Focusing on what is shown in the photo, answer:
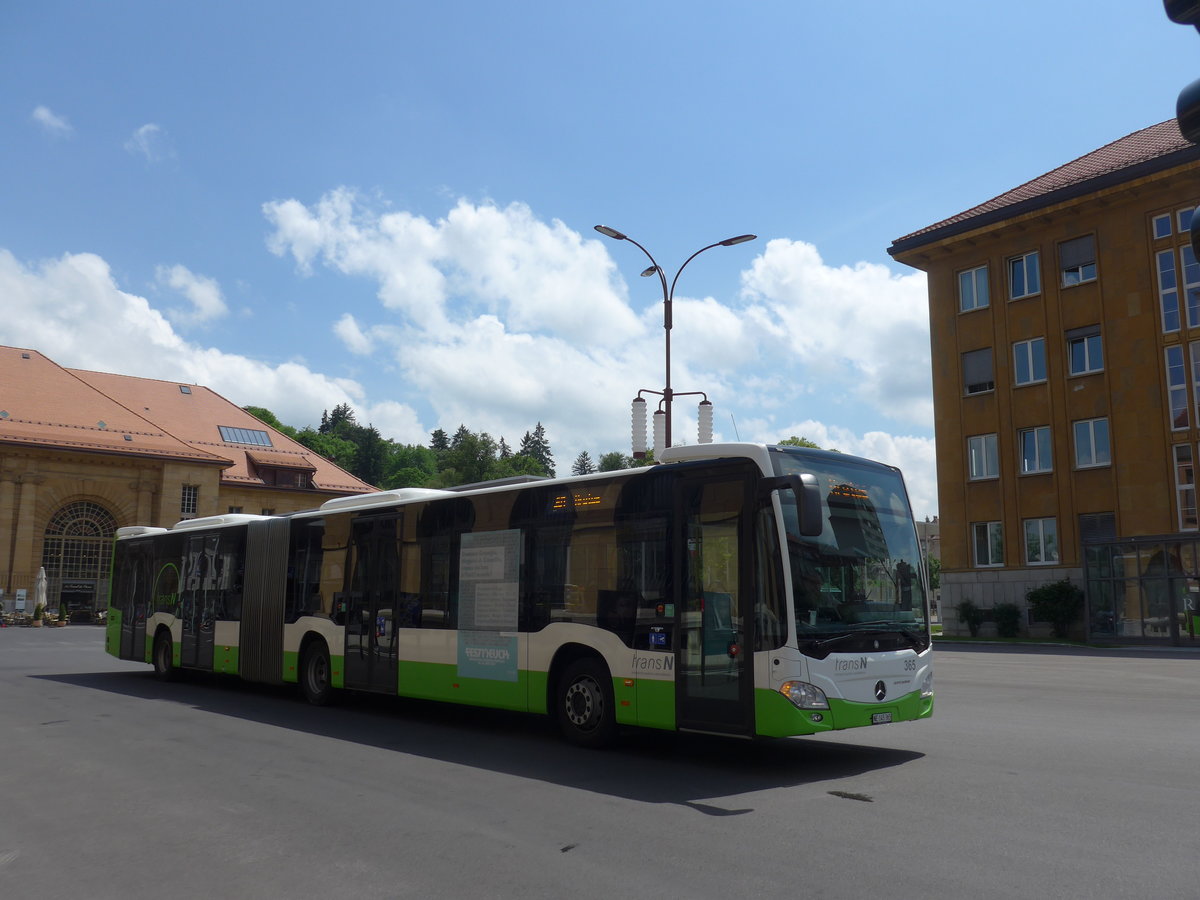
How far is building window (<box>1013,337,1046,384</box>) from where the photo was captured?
40562 millimetres

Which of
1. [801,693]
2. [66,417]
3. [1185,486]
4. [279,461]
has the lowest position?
[801,693]

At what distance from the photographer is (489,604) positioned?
12492 millimetres

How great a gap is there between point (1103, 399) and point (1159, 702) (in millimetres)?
25406

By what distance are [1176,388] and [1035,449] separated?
17.6 ft

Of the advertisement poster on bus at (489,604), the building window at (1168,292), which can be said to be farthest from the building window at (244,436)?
the advertisement poster on bus at (489,604)

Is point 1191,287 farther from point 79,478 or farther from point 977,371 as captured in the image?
point 79,478

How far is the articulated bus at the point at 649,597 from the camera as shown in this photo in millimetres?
9359

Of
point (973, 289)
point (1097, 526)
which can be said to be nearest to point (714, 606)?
point (1097, 526)

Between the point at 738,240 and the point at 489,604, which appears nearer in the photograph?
the point at 489,604

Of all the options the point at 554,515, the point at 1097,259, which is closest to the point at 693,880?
the point at 554,515

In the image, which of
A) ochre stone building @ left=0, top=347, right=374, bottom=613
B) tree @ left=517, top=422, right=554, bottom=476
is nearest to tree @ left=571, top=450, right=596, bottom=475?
tree @ left=517, top=422, right=554, bottom=476

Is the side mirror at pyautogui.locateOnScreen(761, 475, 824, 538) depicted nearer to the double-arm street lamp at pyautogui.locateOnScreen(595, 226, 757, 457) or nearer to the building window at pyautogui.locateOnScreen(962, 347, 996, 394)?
the double-arm street lamp at pyautogui.locateOnScreen(595, 226, 757, 457)

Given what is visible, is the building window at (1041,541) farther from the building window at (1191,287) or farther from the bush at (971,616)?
the building window at (1191,287)

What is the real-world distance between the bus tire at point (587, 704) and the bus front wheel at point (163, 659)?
11.3m
